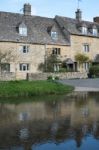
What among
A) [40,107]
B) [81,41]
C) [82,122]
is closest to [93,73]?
[81,41]

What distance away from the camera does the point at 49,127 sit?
18.7m

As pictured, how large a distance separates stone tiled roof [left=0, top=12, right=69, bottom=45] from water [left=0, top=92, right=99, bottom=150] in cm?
2875

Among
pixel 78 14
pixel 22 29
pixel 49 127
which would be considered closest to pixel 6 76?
pixel 22 29

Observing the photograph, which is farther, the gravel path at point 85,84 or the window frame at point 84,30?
the window frame at point 84,30

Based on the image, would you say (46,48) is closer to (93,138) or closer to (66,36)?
(66,36)

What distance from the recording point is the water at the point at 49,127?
15117 mm

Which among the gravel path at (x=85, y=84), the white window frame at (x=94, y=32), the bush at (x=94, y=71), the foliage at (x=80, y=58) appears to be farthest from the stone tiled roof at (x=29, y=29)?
the gravel path at (x=85, y=84)

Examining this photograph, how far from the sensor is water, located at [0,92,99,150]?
15117 millimetres

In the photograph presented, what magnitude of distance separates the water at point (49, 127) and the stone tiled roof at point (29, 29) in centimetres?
2875

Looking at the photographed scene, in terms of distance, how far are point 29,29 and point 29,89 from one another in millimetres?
23312

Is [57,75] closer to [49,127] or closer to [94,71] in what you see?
[94,71]

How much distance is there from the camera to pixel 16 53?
182 ft

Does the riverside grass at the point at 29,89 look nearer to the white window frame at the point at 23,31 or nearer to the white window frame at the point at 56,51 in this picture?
the white window frame at the point at 23,31

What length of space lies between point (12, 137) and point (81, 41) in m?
49.7
